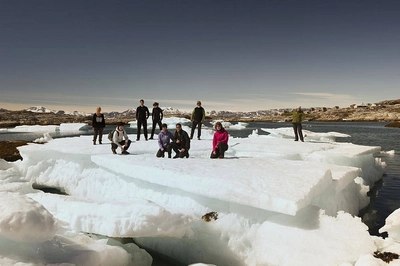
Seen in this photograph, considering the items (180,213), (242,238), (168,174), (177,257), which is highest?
(168,174)

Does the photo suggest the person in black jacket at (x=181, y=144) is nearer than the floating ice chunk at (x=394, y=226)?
No

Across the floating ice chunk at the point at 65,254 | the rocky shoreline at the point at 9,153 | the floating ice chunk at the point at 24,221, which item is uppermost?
the floating ice chunk at the point at 24,221

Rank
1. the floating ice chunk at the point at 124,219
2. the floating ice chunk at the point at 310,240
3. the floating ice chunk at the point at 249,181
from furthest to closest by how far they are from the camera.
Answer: the floating ice chunk at the point at 249,181
the floating ice chunk at the point at 124,219
the floating ice chunk at the point at 310,240

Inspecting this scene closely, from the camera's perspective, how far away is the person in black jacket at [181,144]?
41.7ft

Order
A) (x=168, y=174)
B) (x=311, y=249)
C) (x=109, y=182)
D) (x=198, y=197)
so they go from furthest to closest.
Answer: (x=109, y=182) < (x=168, y=174) < (x=198, y=197) < (x=311, y=249)

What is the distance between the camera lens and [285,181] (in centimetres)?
726

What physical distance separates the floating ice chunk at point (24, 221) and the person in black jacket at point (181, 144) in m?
7.89

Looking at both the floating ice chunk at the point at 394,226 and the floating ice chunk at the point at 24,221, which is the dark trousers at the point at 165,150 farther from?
the floating ice chunk at the point at 394,226

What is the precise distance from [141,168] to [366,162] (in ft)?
38.7

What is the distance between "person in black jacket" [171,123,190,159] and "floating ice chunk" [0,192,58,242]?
7.89 m

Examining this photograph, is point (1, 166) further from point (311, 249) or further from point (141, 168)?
point (311, 249)

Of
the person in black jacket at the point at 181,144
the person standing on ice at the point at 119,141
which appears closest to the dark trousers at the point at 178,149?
the person in black jacket at the point at 181,144

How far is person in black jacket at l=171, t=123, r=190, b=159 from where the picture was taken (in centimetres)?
1272

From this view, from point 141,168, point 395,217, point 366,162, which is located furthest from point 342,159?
point 141,168
